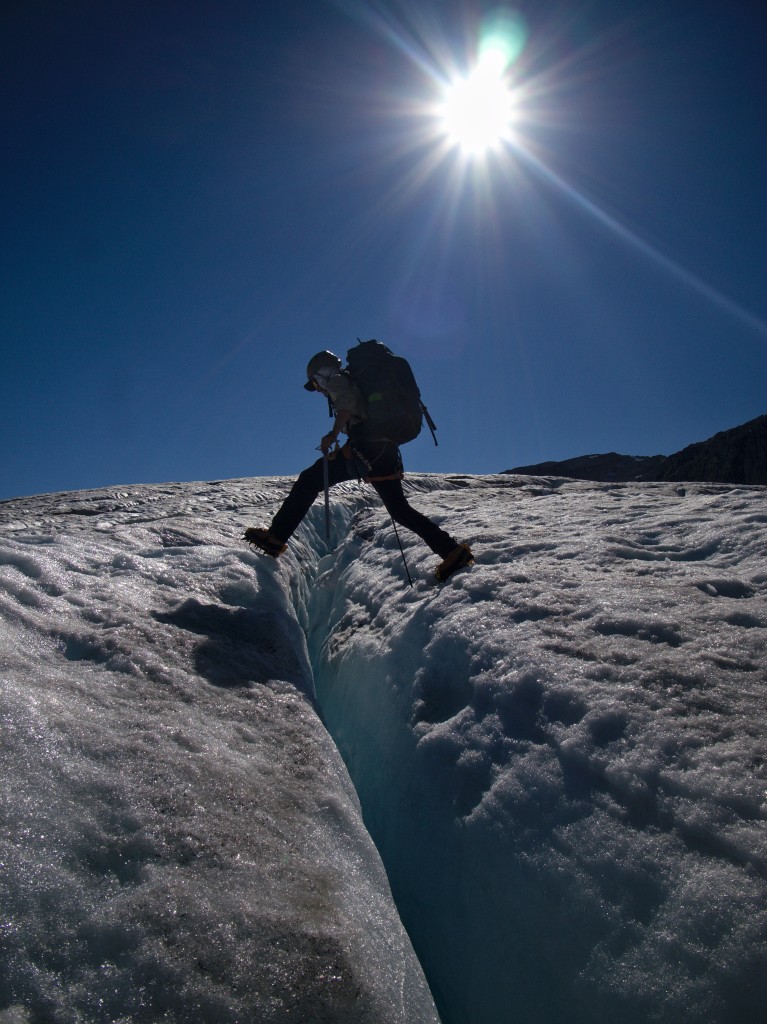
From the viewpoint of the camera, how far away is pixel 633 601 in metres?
3.48

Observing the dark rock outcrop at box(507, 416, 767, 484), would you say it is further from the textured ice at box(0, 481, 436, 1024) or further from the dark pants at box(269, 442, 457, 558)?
the textured ice at box(0, 481, 436, 1024)

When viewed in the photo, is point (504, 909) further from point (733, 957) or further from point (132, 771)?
point (132, 771)

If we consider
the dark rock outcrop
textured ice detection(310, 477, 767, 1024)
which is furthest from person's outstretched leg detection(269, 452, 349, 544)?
the dark rock outcrop

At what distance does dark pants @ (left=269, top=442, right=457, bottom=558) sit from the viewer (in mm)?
4969

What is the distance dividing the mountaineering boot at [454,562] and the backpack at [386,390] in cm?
119

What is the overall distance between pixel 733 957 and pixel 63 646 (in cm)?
290

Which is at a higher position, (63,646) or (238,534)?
(238,534)

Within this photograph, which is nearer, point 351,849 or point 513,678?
point 351,849

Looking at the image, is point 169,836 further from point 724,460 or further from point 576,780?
point 724,460

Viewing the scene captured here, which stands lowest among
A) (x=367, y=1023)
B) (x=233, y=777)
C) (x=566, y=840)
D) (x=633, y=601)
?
(x=367, y=1023)

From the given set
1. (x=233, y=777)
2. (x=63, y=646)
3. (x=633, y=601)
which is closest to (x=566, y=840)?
(x=233, y=777)

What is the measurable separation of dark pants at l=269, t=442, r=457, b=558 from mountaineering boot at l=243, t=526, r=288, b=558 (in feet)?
0.22

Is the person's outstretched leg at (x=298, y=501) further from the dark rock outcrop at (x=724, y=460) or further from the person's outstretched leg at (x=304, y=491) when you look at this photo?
the dark rock outcrop at (x=724, y=460)

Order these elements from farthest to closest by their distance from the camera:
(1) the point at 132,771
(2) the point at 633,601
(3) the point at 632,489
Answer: (3) the point at 632,489
(2) the point at 633,601
(1) the point at 132,771
